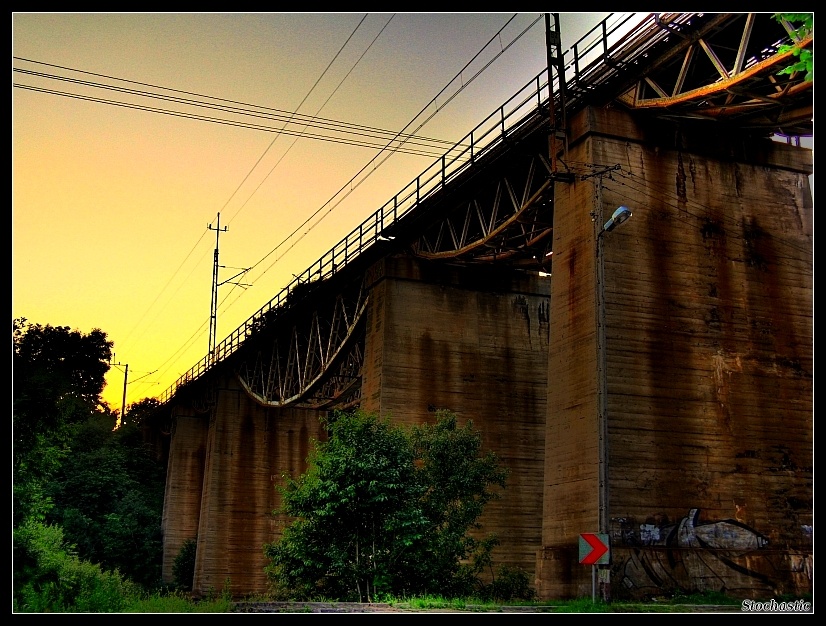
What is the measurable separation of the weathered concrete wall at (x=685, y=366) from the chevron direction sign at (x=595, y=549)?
2.48 meters

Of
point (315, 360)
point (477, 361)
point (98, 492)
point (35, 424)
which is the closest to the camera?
point (35, 424)

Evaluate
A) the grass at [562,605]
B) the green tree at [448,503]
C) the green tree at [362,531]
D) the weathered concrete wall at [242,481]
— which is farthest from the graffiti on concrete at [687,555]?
the weathered concrete wall at [242,481]

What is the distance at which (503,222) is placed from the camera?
3178 centimetres

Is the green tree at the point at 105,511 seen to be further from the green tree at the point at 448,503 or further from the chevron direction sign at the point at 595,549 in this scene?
the chevron direction sign at the point at 595,549

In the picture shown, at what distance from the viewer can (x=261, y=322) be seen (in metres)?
54.8

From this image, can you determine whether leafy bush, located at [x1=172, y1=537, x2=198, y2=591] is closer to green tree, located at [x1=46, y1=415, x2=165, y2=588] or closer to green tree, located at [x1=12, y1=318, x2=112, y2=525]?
green tree, located at [x1=46, y1=415, x2=165, y2=588]

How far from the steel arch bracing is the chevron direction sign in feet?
69.1

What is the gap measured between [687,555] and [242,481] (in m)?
40.8

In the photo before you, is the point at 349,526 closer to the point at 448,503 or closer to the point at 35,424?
the point at 448,503

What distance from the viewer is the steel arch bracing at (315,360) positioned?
43.1m

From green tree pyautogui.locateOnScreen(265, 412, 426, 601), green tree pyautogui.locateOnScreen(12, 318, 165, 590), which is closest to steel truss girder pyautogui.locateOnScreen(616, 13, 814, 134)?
green tree pyautogui.locateOnScreen(265, 412, 426, 601)

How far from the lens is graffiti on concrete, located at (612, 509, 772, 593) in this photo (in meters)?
21.2

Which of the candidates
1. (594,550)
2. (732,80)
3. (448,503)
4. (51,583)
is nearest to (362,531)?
(448,503)
